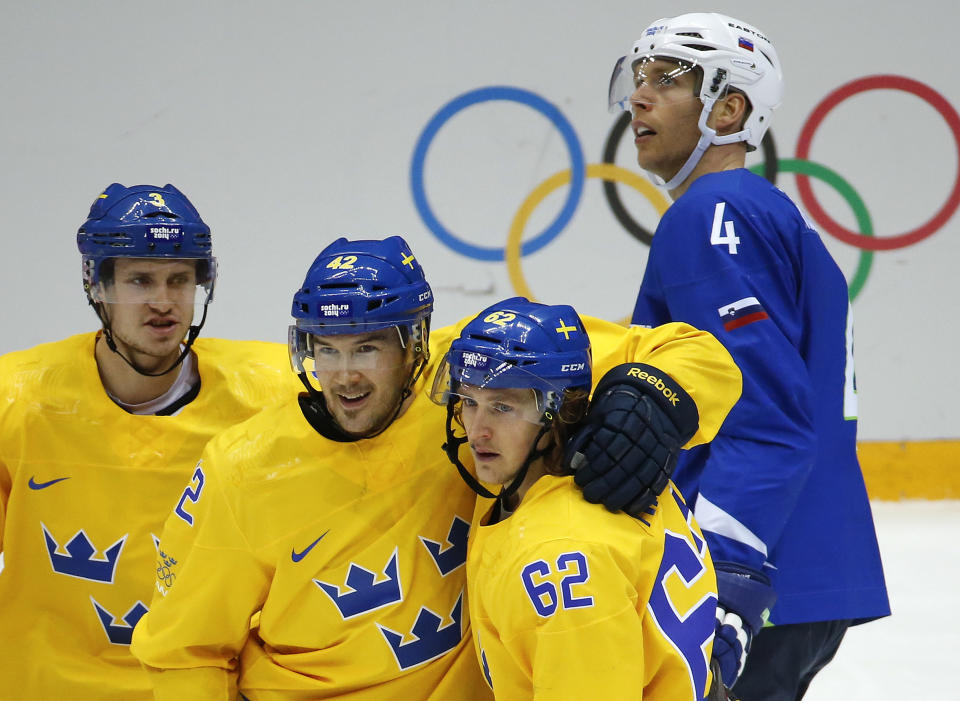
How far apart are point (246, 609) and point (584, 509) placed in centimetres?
58

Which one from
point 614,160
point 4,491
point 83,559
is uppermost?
point 614,160

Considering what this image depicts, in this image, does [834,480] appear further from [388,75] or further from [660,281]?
[388,75]

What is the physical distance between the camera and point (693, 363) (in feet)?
5.25

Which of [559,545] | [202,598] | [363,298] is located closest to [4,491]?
[202,598]

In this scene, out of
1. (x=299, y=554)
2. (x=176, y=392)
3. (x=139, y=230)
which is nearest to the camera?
(x=299, y=554)

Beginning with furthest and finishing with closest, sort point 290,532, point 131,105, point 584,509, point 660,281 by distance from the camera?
point 131,105
point 660,281
point 290,532
point 584,509

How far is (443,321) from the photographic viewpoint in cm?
460

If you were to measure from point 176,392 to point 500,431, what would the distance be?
849mm

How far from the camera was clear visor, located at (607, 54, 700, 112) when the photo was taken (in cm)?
201

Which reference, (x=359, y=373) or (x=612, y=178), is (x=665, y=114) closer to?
(x=359, y=373)

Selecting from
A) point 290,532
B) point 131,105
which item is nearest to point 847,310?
point 290,532

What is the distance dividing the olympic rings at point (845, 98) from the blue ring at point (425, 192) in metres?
0.95

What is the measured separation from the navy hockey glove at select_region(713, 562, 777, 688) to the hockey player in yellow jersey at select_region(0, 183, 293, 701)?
1009mm

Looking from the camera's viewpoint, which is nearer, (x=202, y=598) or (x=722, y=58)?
(x=202, y=598)
